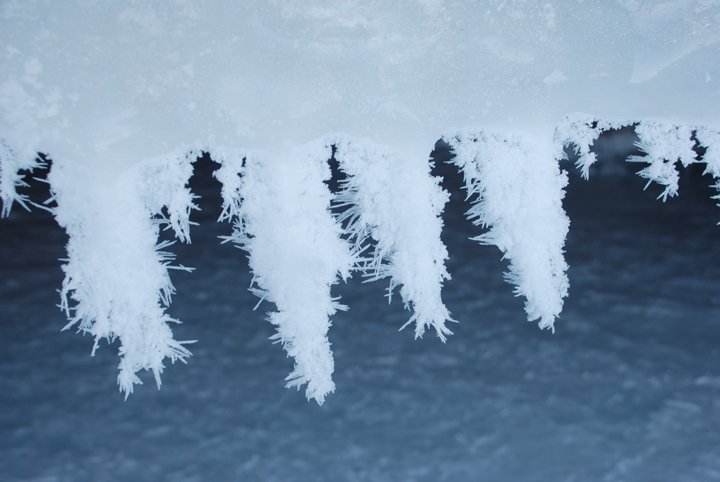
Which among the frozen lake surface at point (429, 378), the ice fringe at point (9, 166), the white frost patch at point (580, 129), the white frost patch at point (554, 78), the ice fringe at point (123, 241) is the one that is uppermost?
the white frost patch at point (554, 78)

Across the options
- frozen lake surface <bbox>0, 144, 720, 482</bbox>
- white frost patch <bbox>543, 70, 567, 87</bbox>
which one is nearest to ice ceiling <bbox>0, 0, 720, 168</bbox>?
white frost patch <bbox>543, 70, 567, 87</bbox>

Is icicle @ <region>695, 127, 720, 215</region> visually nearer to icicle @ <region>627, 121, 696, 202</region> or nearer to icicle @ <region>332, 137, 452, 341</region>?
icicle @ <region>627, 121, 696, 202</region>

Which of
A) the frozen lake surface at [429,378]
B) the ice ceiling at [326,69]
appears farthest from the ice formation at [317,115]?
the frozen lake surface at [429,378]

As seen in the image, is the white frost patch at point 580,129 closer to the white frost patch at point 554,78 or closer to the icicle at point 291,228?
the white frost patch at point 554,78

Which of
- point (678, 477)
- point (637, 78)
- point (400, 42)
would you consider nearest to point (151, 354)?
point (400, 42)

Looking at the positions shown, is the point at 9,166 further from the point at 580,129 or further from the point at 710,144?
the point at 710,144

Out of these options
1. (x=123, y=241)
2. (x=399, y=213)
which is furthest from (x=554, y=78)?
(x=123, y=241)
